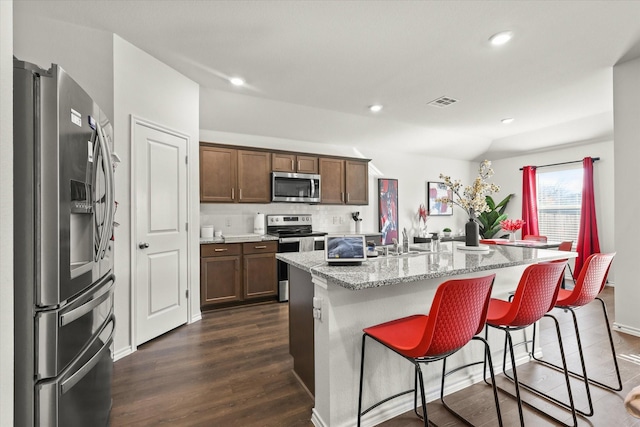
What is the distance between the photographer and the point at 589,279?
6.61 feet

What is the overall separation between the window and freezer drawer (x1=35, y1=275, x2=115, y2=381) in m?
7.01

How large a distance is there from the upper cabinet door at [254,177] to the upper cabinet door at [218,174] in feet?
0.29

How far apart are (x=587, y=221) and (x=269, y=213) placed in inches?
214

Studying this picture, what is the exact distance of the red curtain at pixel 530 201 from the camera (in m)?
5.98

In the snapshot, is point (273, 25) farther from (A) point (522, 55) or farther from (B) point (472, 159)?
(B) point (472, 159)

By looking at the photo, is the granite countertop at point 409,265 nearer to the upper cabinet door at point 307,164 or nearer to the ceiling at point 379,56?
the ceiling at point 379,56

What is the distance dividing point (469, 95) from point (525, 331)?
2883 mm

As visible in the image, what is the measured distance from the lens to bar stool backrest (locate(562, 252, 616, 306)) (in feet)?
6.50

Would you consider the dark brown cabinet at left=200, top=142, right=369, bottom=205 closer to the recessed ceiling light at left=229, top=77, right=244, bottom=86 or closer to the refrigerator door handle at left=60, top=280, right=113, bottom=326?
the recessed ceiling light at left=229, top=77, right=244, bottom=86

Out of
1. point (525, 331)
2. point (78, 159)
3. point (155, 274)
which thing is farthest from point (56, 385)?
point (525, 331)

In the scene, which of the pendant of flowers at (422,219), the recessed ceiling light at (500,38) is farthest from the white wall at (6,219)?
the pendant of flowers at (422,219)

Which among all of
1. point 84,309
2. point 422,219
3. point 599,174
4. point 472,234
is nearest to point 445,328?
point 472,234

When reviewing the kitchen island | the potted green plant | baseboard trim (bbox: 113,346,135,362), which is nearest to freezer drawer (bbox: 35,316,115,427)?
baseboard trim (bbox: 113,346,135,362)

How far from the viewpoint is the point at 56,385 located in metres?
1.14
